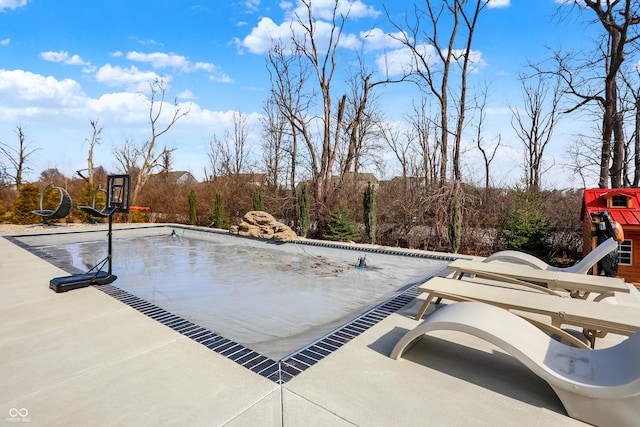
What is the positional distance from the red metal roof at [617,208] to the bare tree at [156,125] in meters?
20.4

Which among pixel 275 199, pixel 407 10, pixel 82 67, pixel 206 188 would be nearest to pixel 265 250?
pixel 275 199

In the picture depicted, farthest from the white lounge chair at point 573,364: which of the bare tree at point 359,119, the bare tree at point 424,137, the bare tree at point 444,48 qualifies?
the bare tree at point 424,137

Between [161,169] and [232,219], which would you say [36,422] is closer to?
[232,219]

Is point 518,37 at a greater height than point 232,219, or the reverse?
point 518,37

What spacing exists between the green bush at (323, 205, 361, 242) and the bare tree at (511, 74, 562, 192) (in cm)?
1115

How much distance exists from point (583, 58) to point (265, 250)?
1093 cm

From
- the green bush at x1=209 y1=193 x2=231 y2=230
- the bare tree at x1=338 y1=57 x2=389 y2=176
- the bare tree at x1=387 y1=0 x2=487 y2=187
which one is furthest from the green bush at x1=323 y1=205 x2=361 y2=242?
the green bush at x1=209 y1=193 x2=231 y2=230

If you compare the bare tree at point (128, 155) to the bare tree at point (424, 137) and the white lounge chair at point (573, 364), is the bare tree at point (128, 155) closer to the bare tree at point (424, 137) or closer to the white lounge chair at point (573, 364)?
the bare tree at point (424, 137)

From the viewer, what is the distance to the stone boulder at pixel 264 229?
9815 mm

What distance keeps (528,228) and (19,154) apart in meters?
26.0

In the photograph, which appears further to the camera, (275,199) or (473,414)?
(275,199)

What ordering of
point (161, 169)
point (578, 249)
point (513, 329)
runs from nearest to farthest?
point (513, 329) < point (578, 249) < point (161, 169)

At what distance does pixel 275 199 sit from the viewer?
12484mm

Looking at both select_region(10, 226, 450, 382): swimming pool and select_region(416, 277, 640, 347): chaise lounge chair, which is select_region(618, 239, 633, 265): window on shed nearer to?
select_region(10, 226, 450, 382): swimming pool
